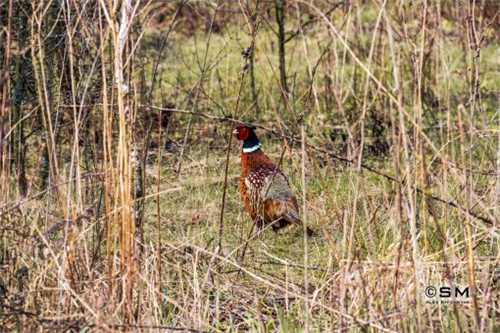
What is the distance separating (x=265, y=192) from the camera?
5.62m

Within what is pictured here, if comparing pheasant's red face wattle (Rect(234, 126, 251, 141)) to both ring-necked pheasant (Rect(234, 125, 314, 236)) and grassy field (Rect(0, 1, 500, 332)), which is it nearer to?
ring-necked pheasant (Rect(234, 125, 314, 236))

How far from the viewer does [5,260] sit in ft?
12.1

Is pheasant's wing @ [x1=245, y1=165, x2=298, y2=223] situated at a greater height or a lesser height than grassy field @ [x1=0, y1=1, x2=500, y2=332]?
lesser

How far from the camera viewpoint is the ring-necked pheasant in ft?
18.6

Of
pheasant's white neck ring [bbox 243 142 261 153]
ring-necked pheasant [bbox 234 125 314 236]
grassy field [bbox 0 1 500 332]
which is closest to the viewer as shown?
grassy field [bbox 0 1 500 332]

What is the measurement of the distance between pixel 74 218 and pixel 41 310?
1.01 feet

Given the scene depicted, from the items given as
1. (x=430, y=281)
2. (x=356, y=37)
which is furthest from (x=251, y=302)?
(x=356, y=37)

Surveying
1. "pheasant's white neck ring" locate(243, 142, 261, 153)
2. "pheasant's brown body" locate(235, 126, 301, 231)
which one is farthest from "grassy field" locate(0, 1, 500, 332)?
"pheasant's white neck ring" locate(243, 142, 261, 153)

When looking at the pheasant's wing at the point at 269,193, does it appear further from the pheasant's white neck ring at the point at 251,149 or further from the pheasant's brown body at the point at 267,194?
the pheasant's white neck ring at the point at 251,149

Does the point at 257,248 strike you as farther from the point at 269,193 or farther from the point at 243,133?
the point at 243,133

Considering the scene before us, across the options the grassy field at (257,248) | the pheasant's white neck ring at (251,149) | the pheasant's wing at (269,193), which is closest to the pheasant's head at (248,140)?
the pheasant's white neck ring at (251,149)

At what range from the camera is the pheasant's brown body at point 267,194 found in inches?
224

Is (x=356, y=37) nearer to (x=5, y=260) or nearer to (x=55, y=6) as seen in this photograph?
(x=55, y=6)

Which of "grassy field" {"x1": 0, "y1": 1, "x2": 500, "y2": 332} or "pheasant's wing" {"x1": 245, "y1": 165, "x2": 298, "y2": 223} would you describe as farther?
"pheasant's wing" {"x1": 245, "y1": 165, "x2": 298, "y2": 223}
